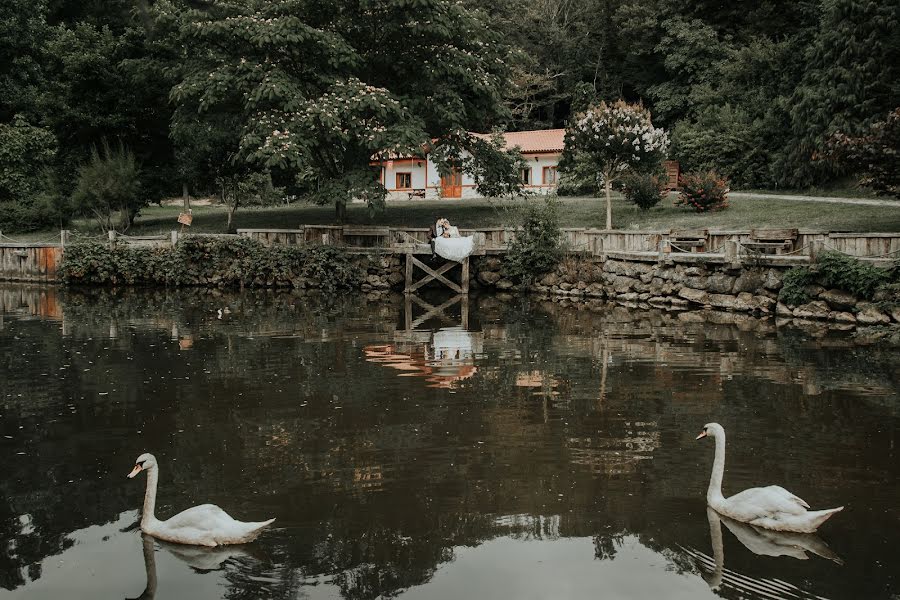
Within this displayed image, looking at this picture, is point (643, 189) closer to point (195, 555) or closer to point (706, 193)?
point (706, 193)

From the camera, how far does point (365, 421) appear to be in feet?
38.2

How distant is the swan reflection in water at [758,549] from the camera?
689 cm

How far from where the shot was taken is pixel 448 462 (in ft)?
32.4

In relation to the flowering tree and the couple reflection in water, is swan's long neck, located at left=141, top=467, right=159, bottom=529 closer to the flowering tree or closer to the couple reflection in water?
the couple reflection in water

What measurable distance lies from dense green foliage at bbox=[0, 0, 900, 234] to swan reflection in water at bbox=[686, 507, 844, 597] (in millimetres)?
17344

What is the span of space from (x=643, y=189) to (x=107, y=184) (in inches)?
793

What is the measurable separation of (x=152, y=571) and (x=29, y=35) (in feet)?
133

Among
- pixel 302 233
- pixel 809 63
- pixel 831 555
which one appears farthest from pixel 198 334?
pixel 809 63

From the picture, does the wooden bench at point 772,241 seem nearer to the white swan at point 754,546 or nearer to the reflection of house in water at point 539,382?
the reflection of house in water at point 539,382

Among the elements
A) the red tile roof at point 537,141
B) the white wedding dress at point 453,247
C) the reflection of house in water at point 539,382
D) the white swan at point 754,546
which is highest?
the red tile roof at point 537,141

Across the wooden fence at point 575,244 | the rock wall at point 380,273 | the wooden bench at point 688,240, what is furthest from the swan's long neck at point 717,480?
the rock wall at point 380,273

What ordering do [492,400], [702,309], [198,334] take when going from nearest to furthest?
[492,400] → [198,334] → [702,309]

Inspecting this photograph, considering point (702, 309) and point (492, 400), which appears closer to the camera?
point (492, 400)

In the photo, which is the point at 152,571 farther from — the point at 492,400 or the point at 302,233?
the point at 302,233
